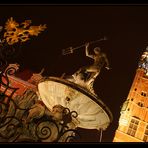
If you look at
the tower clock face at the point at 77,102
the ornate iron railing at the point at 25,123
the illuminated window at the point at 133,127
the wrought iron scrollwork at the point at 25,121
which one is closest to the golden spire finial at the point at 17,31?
the wrought iron scrollwork at the point at 25,121

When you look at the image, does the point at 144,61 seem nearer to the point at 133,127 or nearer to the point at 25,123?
the point at 133,127

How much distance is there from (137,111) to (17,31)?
88.8 inches

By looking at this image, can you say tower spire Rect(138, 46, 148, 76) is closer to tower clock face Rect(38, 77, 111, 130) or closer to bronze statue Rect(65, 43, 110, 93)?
bronze statue Rect(65, 43, 110, 93)

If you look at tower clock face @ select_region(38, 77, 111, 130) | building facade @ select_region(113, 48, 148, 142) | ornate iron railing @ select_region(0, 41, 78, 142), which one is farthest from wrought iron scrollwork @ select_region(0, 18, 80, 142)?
building facade @ select_region(113, 48, 148, 142)

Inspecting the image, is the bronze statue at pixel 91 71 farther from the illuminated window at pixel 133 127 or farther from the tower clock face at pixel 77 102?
the illuminated window at pixel 133 127

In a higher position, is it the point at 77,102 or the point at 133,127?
the point at 77,102

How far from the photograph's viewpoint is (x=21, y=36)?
27.9 feet

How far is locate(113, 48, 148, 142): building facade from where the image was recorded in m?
8.13

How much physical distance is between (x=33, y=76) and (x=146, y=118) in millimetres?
1861

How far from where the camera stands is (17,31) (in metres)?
8.51

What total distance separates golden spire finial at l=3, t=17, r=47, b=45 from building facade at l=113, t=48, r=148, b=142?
1741 mm

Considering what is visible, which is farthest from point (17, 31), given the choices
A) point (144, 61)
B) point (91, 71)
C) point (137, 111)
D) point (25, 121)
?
point (137, 111)

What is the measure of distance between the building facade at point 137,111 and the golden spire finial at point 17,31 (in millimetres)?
1741

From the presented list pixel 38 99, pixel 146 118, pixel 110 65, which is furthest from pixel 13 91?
pixel 146 118
